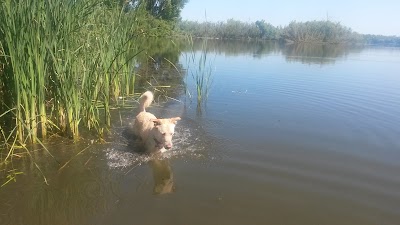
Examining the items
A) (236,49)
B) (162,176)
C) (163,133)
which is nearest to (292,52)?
(236,49)

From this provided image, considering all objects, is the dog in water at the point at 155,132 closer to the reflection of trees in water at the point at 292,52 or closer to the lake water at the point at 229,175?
the lake water at the point at 229,175

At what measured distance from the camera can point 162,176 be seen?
15.4 feet

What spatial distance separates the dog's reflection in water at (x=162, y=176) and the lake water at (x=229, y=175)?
0.05ft

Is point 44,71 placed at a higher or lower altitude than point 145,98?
higher

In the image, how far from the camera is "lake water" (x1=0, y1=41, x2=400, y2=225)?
12.1 feet

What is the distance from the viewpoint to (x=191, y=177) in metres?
4.67

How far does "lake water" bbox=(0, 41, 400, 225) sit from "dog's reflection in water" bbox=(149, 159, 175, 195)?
14 millimetres

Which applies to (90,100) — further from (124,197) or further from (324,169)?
(324,169)

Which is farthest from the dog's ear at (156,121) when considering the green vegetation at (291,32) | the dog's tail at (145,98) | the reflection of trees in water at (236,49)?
the green vegetation at (291,32)

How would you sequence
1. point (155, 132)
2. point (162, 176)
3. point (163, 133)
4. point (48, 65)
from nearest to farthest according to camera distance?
point (162, 176), point (48, 65), point (163, 133), point (155, 132)

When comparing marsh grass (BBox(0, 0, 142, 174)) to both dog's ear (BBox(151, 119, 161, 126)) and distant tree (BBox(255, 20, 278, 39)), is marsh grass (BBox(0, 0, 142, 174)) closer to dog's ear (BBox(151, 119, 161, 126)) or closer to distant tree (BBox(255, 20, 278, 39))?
dog's ear (BBox(151, 119, 161, 126))

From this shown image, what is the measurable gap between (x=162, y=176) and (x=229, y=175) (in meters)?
1.04

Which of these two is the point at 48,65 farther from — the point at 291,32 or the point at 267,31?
the point at 267,31

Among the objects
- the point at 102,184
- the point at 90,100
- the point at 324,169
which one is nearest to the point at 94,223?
the point at 102,184
